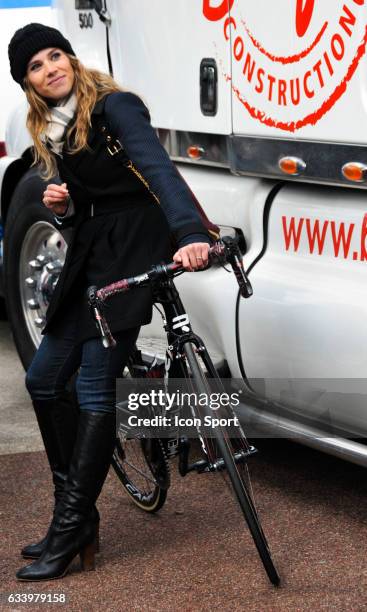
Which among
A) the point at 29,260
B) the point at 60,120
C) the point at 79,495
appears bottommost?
the point at 29,260

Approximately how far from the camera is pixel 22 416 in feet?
18.6

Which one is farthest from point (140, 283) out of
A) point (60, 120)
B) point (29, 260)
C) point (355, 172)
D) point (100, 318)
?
point (29, 260)

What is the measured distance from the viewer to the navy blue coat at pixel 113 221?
3.64 metres

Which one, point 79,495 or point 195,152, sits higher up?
point 195,152

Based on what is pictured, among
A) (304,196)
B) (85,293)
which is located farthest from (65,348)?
(304,196)

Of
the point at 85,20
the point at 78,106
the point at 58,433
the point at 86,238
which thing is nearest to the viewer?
the point at 78,106

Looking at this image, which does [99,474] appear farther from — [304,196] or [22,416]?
[22,416]

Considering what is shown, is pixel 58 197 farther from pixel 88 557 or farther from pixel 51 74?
pixel 88 557

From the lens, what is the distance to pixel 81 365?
12.7 feet

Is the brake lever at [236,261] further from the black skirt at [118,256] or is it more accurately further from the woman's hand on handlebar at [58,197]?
the woman's hand on handlebar at [58,197]

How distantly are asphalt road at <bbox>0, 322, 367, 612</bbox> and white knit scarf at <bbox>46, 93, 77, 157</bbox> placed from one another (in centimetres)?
139

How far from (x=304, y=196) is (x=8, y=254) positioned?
2.17m

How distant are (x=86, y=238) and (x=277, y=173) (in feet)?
2.52

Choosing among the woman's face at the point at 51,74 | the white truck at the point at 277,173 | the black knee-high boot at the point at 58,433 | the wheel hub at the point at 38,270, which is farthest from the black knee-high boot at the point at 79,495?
the wheel hub at the point at 38,270
